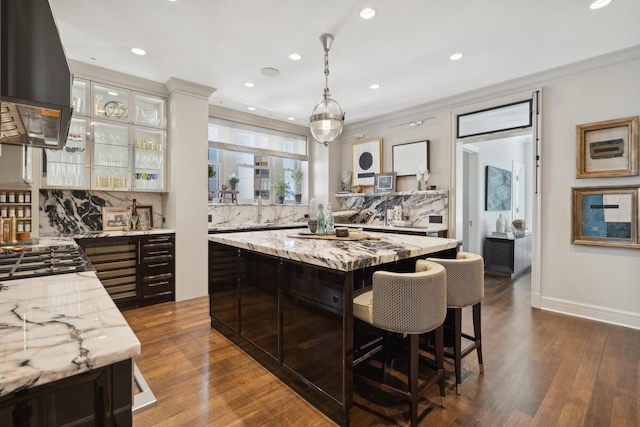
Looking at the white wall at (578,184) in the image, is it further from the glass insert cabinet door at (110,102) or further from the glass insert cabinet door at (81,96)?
the glass insert cabinet door at (81,96)

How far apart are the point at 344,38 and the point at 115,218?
348cm

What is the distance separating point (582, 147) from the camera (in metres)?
3.47

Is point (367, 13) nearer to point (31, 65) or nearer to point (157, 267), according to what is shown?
point (31, 65)

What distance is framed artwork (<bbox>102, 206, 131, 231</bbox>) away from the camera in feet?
12.8

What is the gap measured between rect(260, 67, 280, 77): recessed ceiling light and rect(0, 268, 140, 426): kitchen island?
3.33 meters

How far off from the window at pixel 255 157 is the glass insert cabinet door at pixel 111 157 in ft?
4.46

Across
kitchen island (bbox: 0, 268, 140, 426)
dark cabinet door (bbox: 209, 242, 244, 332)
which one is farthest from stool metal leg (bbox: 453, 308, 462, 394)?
kitchen island (bbox: 0, 268, 140, 426)

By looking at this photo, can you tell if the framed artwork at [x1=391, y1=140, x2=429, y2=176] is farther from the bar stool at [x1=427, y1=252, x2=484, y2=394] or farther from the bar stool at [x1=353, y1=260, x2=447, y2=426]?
the bar stool at [x1=353, y1=260, x2=447, y2=426]

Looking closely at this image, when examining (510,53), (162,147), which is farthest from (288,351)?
(510,53)

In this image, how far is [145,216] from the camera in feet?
14.0

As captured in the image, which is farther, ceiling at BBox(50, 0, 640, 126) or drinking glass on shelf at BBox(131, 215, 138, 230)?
drinking glass on shelf at BBox(131, 215, 138, 230)

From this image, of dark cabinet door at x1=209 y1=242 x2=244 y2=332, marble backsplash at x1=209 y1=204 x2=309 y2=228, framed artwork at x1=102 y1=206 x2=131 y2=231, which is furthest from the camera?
marble backsplash at x1=209 y1=204 x2=309 y2=228

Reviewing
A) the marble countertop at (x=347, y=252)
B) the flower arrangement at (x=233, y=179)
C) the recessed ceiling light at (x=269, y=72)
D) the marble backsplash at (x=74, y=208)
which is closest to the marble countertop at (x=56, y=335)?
the marble countertop at (x=347, y=252)

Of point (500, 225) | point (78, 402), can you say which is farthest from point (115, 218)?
point (500, 225)
